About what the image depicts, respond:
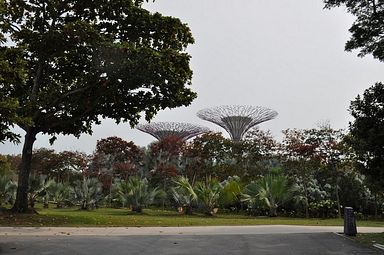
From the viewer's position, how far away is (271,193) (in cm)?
2345

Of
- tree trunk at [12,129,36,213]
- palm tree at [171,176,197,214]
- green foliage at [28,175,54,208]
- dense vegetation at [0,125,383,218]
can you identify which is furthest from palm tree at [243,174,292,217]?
tree trunk at [12,129,36,213]

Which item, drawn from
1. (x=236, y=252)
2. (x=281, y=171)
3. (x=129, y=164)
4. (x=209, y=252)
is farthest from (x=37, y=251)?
(x=129, y=164)

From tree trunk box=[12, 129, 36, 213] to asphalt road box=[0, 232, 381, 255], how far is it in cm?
589

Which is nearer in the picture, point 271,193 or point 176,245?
point 176,245

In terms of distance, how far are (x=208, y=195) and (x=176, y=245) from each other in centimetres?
1231

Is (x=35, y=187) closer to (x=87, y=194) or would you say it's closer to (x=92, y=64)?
(x=87, y=194)

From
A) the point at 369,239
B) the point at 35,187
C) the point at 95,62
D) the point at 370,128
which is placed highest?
the point at 95,62

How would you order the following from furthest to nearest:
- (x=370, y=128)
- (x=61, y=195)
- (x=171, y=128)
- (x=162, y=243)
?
1. (x=171, y=128)
2. (x=61, y=195)
3. (x=370, y=128)
4. (x=162, y=243)

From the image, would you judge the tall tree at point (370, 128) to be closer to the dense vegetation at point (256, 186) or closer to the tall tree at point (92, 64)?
the dense vegetation at point (256, 186)

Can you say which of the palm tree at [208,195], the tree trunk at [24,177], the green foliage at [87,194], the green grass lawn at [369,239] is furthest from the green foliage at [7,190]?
the green grass lawn at [369,239]

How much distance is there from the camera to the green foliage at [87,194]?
25500mm

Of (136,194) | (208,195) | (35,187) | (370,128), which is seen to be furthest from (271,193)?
(35,187)

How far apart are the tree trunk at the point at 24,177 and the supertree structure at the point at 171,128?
3710 cm

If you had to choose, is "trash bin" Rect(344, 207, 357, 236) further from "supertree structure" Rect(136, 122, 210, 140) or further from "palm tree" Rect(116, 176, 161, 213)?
"supertree structure" Rect(136, 122, 210, 140)
